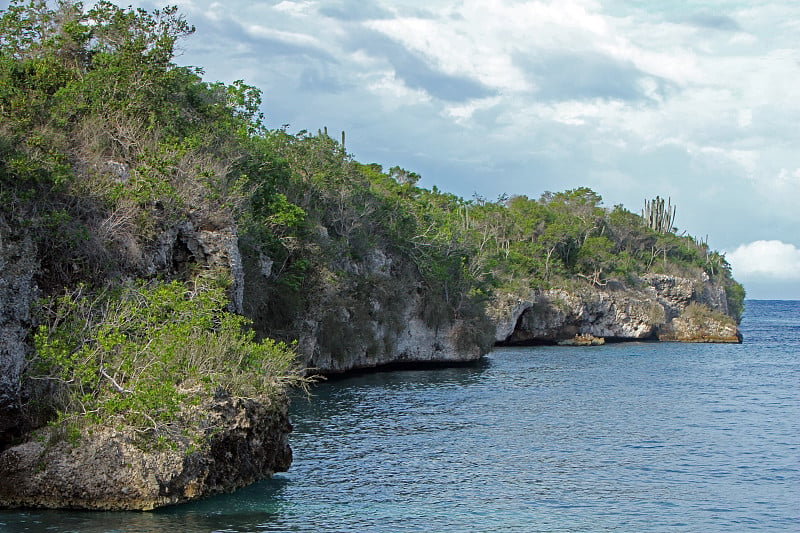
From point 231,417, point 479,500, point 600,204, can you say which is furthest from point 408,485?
point 600,204

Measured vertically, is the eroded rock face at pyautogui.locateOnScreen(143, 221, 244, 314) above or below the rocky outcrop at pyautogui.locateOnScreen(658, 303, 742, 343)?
above

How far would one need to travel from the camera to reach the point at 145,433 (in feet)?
50.1

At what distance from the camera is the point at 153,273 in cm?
2066

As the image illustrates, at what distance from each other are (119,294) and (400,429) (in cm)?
1158

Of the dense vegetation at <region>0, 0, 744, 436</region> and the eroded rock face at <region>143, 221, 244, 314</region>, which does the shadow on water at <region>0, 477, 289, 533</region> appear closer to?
the dense vegetation at <region>0, 0, 744, 436</region>

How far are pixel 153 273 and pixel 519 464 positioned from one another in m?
11.0

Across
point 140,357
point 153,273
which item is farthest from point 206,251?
point 140,357

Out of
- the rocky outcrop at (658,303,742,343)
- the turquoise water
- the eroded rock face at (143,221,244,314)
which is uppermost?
the eroded rock face at (143,221,244,314)

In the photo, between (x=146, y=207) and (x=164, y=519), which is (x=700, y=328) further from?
(x=164, y=519)

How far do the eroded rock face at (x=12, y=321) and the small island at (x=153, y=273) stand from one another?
0.13ft

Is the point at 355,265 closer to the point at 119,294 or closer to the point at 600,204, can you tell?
the point at 119,294

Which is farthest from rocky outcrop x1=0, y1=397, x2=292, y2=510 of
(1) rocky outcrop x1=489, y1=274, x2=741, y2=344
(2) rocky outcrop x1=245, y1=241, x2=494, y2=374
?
(1) rocky outcrop x1=489, y1=274, x2=741, y2=344

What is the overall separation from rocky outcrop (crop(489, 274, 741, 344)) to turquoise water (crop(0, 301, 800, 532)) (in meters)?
29.9

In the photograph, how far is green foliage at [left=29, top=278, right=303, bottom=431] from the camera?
605 inches
